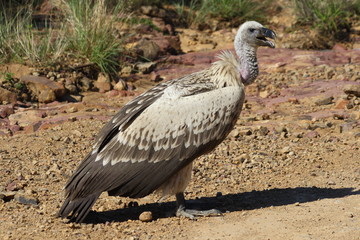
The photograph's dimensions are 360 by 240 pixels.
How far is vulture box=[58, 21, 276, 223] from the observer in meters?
6.18

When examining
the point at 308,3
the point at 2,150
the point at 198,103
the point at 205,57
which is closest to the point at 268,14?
the point at 308,3

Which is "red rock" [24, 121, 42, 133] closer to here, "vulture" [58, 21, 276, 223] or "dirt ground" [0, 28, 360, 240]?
"dirt ground" [0, 28, 360, 240]

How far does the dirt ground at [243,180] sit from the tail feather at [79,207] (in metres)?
0.11

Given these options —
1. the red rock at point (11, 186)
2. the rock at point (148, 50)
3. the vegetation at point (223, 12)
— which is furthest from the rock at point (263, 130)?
the vegetation at point (223, 12)

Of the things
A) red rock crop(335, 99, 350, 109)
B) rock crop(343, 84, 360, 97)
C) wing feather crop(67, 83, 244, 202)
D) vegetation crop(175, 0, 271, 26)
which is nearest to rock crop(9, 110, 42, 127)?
wing feather crop(67, 83, 244, 202)

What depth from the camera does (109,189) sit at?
20.2ft

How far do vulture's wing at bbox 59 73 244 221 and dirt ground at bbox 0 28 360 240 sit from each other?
0.37 metres

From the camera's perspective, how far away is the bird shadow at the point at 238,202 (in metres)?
6.64

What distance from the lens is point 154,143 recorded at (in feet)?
20.6

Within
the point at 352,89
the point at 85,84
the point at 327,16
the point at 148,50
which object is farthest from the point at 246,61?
the point at 327,16

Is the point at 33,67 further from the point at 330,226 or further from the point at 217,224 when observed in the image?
the point at 330,226

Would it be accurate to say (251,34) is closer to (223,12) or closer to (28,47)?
(28,47)

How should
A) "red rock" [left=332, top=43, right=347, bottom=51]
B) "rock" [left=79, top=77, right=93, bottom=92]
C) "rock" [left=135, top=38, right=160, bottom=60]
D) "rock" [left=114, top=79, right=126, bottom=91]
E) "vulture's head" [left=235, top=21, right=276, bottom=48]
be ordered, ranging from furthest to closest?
"red rock" [left=332, top=43, right=347, bottom=51], "rock" [left=135, top=38, right=160, bottom=60], "rock" [left=114, top=79, right=126, bottom=91], "rock" [left=79, top=77, right=93, bottom=92], "vulture's head" [left=235, top=21, right=276, bottom=48]

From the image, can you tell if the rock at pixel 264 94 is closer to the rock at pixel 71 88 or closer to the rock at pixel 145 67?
the rock at pixel 145 67
